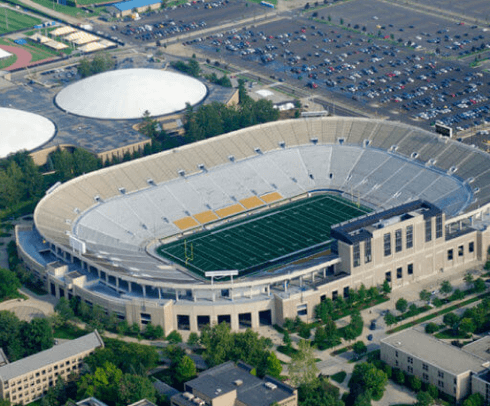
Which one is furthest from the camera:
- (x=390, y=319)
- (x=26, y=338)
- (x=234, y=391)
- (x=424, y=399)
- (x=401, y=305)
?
(x=401, y=305)

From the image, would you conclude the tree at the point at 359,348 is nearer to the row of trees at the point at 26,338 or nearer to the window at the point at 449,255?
the window at the point at 449,255

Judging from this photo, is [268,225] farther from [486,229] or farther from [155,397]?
[155,397]

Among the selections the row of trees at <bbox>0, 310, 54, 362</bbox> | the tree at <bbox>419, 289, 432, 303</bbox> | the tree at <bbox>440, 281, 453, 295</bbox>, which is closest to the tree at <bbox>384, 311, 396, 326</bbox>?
the tree at <bbox>419, 289, 432, 303</bbox>

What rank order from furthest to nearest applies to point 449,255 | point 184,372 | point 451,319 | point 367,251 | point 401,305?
point 449,255 → point 367,251 → point 401,305 → point 451,319 → point 184,372

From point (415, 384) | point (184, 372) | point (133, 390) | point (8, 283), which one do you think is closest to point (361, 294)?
point (415, 384)

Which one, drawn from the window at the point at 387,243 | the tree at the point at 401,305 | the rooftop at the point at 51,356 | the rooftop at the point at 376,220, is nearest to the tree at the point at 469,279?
the rooftop at the point at 376,220

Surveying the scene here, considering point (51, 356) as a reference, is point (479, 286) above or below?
below

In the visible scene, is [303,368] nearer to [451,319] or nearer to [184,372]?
[184,372]

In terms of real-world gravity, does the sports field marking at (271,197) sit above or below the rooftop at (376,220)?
below
